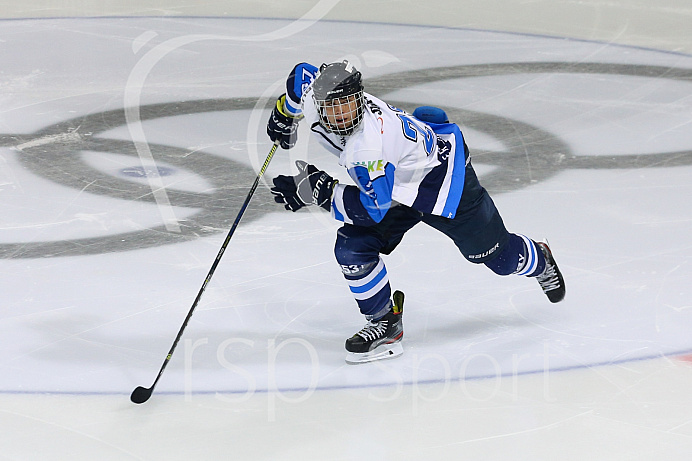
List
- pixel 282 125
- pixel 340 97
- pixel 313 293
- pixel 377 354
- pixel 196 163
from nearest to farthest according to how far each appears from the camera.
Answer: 1. pixel 340 97
2. pixel 377 354
3. pixel 282 125
4. pixel 313 293
5. pixel 196 163

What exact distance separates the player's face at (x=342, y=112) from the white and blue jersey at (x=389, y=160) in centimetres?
4

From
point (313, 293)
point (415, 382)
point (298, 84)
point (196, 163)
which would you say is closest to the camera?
point (415, 382)

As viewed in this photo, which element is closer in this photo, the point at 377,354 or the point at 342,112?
the point at 342,112

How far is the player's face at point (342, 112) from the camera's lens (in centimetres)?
244

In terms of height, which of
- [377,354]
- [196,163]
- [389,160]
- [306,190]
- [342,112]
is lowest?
[196,163]

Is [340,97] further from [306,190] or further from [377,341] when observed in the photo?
[377,341]

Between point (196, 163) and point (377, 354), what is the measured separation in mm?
2209

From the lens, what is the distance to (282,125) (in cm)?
296

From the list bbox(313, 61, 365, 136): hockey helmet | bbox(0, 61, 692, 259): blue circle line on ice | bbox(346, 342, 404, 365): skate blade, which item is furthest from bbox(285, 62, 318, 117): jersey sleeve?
bbox(0, 61, 692, 259): blue circle line on ice

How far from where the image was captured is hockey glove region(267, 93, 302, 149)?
116 inches

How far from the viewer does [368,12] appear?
8680 mm

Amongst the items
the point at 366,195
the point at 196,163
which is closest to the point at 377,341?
the point at 366,195

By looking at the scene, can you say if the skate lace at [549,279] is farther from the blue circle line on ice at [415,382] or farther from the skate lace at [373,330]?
the skate lace at [373,330]

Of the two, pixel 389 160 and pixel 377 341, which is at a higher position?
pixel 389 160
